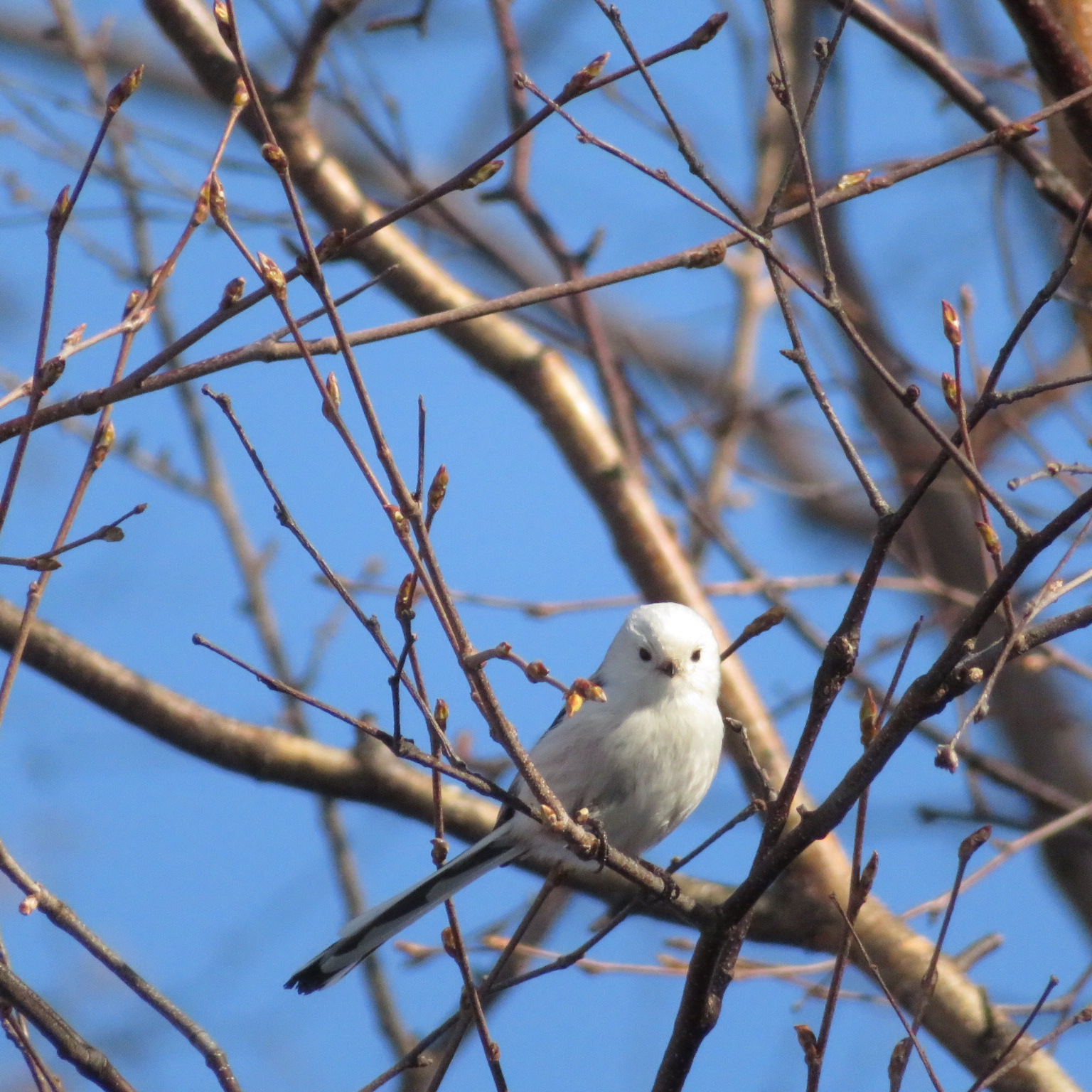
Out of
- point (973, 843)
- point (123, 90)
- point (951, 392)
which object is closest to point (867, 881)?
point (973, 843)

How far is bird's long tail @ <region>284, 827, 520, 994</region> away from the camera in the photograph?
2291 millimetres

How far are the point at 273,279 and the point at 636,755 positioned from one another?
1627mm

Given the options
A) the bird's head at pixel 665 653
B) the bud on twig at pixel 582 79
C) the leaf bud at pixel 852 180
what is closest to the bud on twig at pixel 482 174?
the bud on twig at pixel 582 79

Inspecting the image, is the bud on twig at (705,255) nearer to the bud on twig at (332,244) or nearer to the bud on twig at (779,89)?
the bud on twig at (779,89)

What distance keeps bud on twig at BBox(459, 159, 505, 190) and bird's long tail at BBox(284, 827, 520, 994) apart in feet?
3.74

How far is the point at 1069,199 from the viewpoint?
261 cm

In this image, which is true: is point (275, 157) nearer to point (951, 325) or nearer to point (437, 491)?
point (437, 491)

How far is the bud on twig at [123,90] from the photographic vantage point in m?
1.52

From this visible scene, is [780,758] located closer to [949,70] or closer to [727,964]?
[727,964]

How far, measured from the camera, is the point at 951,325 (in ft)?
5.23

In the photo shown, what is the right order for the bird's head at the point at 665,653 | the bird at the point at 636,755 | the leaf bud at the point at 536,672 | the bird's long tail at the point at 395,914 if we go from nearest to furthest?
the leaf bud at the point at 536,672, the bird's long tail at the point at 395,914, the bird at the point at 636,755, the bird's head at the point at 665,653

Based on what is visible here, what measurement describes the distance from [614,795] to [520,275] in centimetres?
183

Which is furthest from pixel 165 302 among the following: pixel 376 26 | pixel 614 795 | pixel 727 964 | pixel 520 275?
pixel 727 964

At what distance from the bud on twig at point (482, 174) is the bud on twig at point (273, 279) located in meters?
0.25
